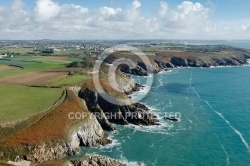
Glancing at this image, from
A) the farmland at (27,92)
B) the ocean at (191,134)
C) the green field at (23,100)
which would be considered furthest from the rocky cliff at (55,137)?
the farmland at (27,92)

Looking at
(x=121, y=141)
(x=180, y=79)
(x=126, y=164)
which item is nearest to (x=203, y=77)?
(x=180, y=79)

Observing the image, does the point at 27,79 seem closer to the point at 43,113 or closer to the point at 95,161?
the point at 43,113

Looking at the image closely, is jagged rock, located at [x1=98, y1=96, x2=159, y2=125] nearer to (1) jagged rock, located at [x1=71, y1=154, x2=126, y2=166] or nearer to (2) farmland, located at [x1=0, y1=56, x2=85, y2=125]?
(2) farmland, located at [x1=0, y1=56, x2=85, y2=125]

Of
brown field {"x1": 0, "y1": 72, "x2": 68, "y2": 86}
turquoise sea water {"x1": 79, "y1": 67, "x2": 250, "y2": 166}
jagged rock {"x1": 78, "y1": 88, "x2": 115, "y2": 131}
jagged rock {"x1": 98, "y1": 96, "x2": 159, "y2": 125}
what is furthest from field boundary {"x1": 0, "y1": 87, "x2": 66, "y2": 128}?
brown field {"x1": 0, "y1": 72, "x2": 68, "y2": 86}

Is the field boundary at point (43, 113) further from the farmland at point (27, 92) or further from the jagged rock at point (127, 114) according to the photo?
the jagged rock at point (127, 114)

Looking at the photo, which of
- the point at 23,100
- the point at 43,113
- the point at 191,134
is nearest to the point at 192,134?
the point at 191,134

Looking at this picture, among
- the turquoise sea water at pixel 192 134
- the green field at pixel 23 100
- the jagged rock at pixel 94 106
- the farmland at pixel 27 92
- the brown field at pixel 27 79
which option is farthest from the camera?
the brown field at pixel 27 79
